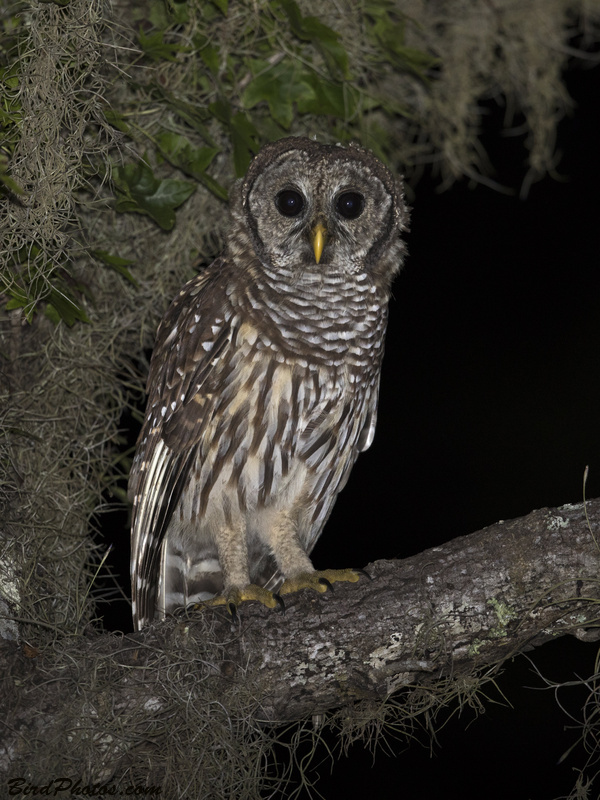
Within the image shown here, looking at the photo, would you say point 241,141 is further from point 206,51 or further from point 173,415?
point 173,415

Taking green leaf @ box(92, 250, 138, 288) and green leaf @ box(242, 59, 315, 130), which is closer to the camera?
green leaf @ box(92, 250, 138, 288)

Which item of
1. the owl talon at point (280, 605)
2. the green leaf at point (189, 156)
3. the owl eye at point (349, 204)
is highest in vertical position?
the green leaf at point (189, 156)

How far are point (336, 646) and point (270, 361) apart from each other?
88 cm

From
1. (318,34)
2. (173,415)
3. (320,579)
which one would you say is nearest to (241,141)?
(318,34)

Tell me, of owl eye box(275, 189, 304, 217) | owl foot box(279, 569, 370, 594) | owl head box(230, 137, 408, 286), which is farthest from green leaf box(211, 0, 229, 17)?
owl foot box(279, 569, 370, 594)

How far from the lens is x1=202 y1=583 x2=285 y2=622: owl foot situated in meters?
2.29

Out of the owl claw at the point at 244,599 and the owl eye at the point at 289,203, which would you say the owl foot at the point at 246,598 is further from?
the owl eye at the point at 289,203

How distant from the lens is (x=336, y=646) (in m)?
2.14

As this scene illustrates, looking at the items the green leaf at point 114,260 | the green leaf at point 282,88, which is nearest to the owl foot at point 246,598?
the green leaf at point 114,260

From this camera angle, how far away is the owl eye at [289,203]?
2730 mm

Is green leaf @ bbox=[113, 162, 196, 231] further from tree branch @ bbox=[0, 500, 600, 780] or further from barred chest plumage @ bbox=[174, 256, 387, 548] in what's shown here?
tree branch @ bbox=[0, 500, 600, 780]

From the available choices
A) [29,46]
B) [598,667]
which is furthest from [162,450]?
[598,667]

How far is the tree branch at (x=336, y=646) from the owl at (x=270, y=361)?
44 cm

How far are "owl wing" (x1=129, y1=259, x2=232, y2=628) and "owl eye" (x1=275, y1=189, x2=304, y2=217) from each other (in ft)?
0.88
